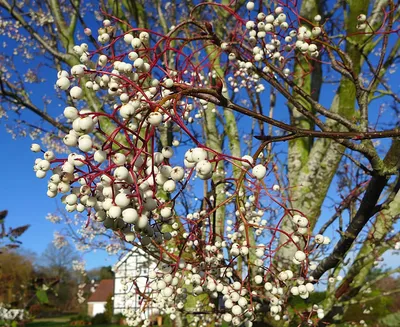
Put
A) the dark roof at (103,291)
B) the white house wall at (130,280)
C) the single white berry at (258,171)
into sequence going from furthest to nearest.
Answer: the dark roof at (103,291)
the white house wall at (130,280)
the single white berry at (258,171)

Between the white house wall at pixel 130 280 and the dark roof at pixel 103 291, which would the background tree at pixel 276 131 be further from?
the dark roof at pixel 103 291

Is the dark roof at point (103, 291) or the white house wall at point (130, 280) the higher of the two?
the dark roof at point (103, 291)

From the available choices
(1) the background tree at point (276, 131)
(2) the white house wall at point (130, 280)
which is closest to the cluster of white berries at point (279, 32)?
(1) the background tree at point (276, 131)

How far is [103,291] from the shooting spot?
4888 centimetres

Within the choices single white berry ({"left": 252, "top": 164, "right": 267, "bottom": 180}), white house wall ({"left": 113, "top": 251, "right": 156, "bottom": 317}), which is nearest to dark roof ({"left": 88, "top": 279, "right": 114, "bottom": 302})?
white house wall ({"left": 113, "top": 251, "right": 156, "bottom": 317})

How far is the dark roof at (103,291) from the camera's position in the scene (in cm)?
4786

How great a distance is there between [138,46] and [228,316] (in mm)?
1338

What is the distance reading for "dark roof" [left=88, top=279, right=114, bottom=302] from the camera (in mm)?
47856

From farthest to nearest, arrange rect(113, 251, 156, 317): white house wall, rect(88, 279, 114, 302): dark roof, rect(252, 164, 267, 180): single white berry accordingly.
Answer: rect(88, 279, 114, 302): dark roof → rect(113, 251, 156, 317): white house wall → rect(252, 164, 267, 180): single white berry

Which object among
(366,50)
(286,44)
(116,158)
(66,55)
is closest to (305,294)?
(116,158)

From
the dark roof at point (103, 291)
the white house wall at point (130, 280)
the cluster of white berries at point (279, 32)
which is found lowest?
the white house wall at point (130, 280)

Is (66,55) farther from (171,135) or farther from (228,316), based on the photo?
(228,316)

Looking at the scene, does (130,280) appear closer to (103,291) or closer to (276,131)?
(276,131)

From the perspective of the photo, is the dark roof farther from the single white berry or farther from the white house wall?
the single white berry
